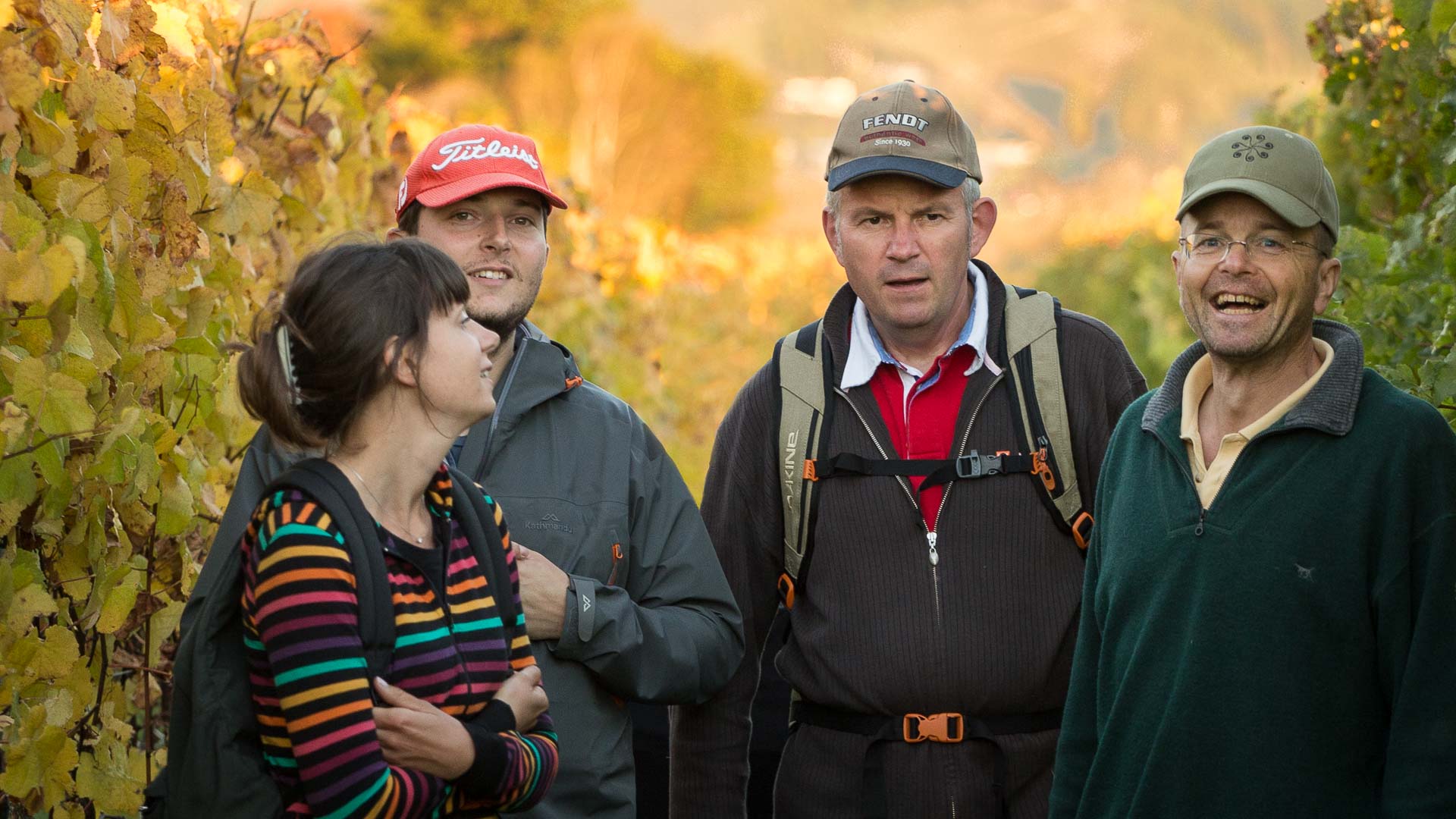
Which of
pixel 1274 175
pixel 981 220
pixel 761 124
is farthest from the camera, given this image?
pixel 761 124

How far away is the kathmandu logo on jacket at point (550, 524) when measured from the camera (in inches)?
116

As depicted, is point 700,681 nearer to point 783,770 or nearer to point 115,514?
point 783,770

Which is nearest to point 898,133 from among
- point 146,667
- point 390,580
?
point 390,580

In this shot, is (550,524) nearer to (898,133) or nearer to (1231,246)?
(898,133)

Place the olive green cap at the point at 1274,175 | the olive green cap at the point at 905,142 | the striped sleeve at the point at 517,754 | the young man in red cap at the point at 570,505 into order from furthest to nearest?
1. the olive green cap at the point at 905,142
2. the young man in red cap at the point at 570,505
3. the olive green cap at the point at 1274,175
4. the striped sleeve at the point at 517,754

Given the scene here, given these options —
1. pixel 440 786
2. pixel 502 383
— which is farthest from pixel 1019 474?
pixel 440 786

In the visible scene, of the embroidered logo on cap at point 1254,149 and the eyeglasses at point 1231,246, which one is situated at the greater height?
the embroidered logo on cap at point 1254,149

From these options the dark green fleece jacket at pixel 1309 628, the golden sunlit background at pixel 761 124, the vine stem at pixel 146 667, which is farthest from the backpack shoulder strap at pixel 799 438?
the golden sunlit background at pixel 761 124

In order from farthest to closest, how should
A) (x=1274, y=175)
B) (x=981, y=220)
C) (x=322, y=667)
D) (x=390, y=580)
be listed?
(x=981, y=220) → (x=1274, y=175) → (x=390, y=580) → (x=322, y=667)

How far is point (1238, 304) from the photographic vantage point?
2.59 metres

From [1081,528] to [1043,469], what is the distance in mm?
142

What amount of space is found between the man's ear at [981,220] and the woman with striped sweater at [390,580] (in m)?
1.33

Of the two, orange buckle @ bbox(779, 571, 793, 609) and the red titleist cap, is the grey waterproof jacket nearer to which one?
orange buckle @ bbox(779, 571, 793, 609)

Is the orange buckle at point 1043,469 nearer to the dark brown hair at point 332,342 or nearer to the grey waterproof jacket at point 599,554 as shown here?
the grey waterproof jacket at point 599,554
